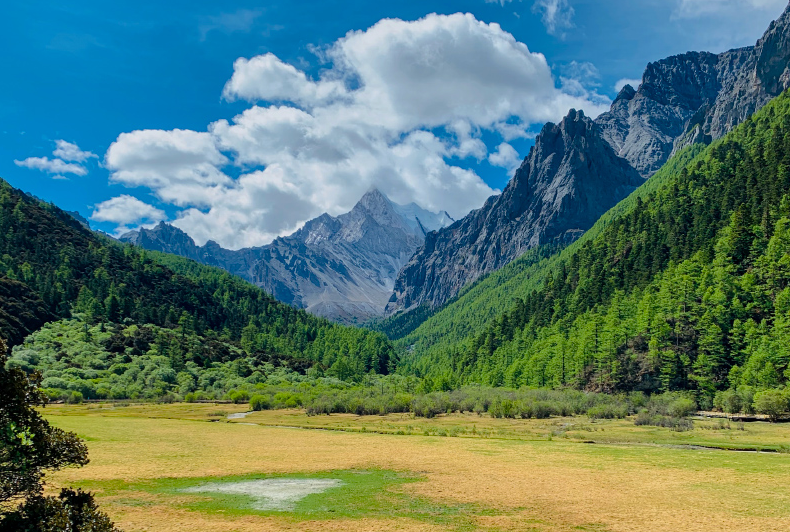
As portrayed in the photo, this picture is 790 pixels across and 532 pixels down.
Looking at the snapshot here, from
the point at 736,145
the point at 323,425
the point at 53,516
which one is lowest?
the point at 323,425

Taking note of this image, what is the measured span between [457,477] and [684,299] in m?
94.4

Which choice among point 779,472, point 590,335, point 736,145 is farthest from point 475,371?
point 779,472

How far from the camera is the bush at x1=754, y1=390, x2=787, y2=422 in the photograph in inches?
2633

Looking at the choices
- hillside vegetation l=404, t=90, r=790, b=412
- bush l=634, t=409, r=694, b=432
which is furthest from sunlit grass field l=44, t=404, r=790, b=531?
hillside vegetation l=404, t=90, r=790, b=412

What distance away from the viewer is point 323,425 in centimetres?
8200

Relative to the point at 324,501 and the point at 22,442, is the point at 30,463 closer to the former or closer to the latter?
the point at 22,442

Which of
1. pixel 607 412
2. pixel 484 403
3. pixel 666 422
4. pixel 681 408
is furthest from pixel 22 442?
pixel 484 403

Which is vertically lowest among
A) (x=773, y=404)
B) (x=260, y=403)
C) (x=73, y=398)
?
(x=260, y=403)

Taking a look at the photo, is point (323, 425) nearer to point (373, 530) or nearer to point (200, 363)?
point (373, 530)

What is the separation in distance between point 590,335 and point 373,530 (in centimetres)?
11355

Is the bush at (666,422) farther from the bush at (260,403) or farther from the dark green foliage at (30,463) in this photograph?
the bush at (260,403)

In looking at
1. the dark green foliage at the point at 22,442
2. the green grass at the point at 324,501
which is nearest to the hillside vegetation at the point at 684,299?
the green grass at the point at 324,501

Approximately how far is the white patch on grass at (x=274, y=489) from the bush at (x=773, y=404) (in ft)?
217

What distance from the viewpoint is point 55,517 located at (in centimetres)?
1437
